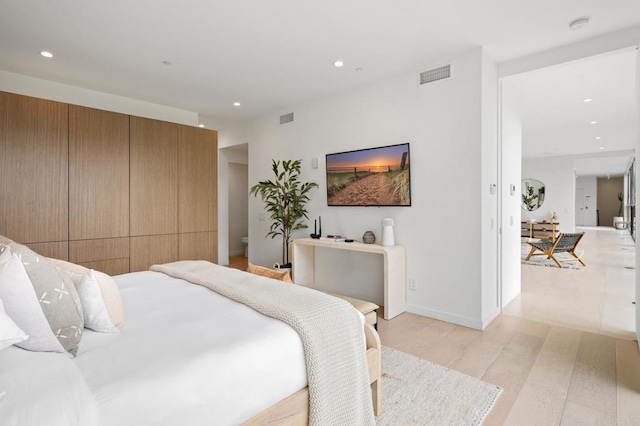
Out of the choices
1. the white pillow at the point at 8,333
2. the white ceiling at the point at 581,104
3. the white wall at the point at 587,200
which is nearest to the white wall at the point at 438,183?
the white ceiling at the point at 581,104

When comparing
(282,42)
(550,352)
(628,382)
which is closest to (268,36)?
(282,42)

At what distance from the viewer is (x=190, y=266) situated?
2.67m

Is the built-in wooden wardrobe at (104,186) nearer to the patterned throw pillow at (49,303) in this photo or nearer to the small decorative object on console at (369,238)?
the small decorative object on console at (369,238)

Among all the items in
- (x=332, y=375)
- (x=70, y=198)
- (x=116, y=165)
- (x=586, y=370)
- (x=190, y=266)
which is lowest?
(x=586, y=370)

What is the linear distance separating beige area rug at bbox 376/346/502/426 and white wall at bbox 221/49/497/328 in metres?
1.11

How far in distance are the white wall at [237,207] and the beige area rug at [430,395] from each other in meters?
5.81

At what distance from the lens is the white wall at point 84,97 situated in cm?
380

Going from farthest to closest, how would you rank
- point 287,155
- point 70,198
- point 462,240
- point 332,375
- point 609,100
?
point 287,155, point 609,100, point 70,198, point 462,240, point 332,375

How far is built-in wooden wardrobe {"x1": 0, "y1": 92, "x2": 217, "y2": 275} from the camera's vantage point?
11.1 feet

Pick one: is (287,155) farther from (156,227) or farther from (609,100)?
(609,100)

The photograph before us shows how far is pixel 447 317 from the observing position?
3.46m

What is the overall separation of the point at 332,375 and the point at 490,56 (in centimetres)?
340

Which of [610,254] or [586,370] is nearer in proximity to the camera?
[586,370]

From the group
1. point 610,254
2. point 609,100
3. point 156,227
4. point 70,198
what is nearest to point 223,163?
point 156,227
